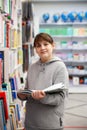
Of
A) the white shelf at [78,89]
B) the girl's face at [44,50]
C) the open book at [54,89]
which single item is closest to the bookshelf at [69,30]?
the white shelf at [78,89]

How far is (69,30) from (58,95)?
20.4 feet

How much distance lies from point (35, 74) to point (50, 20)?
633 centimetres

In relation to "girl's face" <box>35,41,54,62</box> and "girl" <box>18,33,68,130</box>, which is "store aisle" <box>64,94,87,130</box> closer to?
"girl" <box>18,33,68,130</box>

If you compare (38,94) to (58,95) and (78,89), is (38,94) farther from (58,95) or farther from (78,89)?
(78,89)

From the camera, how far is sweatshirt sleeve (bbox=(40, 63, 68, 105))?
2205mm

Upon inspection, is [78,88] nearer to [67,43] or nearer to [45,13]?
[67,43]

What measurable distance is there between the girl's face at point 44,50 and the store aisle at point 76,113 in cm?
269

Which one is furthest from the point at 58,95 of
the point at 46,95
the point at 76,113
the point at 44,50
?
the point at 76,113

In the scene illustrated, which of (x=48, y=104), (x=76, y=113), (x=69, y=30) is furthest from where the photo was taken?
(x=69, y=30)

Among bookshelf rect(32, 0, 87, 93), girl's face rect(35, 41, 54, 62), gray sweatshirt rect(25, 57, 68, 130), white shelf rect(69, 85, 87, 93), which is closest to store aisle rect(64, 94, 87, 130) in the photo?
white shelf rect(69, 85, 87, 93)

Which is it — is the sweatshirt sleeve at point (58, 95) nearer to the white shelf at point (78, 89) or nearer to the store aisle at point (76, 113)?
the store aisle at point (76, 113)

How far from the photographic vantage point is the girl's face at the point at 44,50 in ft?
7.66

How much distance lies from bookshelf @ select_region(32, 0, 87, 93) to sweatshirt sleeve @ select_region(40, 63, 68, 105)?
5.92m

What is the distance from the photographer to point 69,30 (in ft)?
27.2
